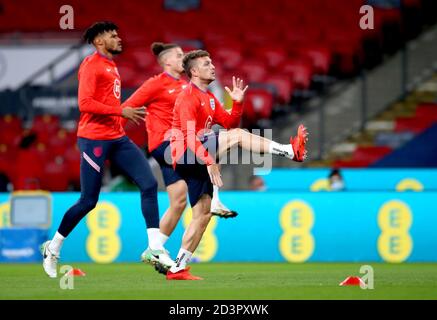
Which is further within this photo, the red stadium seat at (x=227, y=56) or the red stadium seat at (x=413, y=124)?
the red stadium seat at (x=227, y=56)

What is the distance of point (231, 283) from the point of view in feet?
32.4

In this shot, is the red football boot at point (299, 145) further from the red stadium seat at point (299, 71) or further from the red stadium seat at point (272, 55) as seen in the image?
the red stadium seat at point (272, 55)

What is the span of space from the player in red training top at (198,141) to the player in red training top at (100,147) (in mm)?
406

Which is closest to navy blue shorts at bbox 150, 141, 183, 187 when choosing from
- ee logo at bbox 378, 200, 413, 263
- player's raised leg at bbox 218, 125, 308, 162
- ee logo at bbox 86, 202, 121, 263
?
player's raised leg at bbox 218, 125, 308, 162

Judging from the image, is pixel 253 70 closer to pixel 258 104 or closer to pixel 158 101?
pixel 258 104

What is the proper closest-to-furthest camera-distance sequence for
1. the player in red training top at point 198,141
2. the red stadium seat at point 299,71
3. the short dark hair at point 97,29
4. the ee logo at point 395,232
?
the player in red training top at point 198,141 → the short dark hair at point 97,29 → the ee logo at point 395,232 → the red stadium seat at point 299,71

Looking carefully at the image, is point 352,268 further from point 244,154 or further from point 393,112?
point 393,112

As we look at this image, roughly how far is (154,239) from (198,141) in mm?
1205

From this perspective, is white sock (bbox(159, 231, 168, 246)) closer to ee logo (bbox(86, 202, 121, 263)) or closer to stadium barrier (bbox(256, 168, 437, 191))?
ee logo (bbox(86, 202, 121, 263))

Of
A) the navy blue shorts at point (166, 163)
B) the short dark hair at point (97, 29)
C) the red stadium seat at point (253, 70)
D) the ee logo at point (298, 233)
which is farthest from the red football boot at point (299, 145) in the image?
the red stadium seat at point (253, 70)

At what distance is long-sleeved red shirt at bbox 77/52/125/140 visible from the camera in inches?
402

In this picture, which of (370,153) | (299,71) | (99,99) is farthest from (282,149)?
(299,71)

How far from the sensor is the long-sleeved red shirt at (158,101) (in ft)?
37.3

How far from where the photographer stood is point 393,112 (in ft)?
63.7
